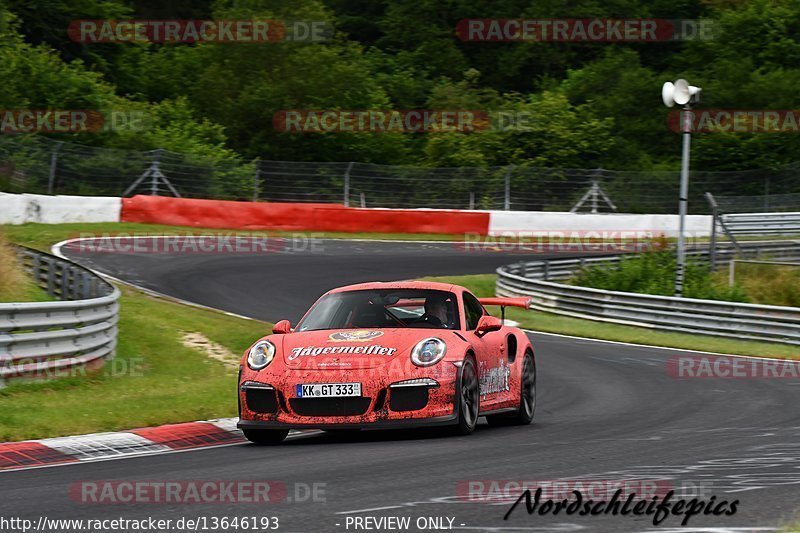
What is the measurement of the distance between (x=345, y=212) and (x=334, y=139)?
39.3 feet

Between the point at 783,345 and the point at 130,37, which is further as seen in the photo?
the point at 130,37

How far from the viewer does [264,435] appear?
995cm

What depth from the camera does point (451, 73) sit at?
215 ft

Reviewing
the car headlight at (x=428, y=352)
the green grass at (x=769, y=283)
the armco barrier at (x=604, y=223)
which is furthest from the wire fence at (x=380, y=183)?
the car headlight at (x=428, y=352)

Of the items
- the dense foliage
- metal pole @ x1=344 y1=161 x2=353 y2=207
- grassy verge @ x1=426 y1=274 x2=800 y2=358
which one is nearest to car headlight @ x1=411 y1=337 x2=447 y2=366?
grassy verge @ x1=426 y1=274 x2=800 y2=358

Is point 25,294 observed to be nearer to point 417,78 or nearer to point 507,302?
point 507,302

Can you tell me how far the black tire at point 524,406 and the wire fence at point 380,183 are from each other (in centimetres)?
2381

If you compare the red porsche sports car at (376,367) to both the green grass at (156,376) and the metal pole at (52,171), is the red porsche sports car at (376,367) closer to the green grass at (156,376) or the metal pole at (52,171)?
the green grass at (156,376)

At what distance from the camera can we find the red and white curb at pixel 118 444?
28.8 ft

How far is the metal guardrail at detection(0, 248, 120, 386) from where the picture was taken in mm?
12273

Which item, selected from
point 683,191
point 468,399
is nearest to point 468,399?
point 468,399

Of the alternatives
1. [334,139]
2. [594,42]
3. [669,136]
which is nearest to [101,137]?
[334,139]

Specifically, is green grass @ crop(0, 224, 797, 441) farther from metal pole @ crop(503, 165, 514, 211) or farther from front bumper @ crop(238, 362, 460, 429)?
metal pole @ crop(503, 165, 514, 211)

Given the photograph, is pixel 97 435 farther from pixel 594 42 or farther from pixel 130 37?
pixel 594 42
